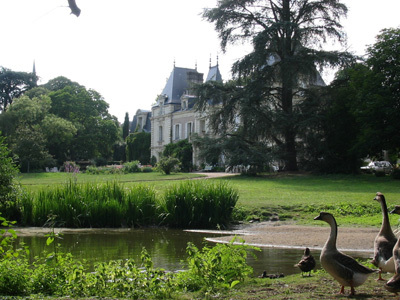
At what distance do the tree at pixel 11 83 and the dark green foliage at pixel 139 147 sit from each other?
16.6 meters

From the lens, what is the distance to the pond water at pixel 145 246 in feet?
27.4

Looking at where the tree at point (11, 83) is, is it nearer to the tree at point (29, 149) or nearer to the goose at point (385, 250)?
the tree at point (29, 149)

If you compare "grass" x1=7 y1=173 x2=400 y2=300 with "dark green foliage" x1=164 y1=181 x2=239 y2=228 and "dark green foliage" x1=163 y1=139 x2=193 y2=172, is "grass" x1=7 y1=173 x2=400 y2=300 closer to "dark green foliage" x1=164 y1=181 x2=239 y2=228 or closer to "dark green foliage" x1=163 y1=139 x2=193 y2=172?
"dark green foliage" x1=164 y1=181 x2=239 y2=228

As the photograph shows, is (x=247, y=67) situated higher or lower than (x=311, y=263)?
higher

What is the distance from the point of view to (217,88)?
113ft

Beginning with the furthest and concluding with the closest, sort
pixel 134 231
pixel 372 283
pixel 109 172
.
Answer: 1. pixel 109 172
2. pixel 134 231
3. pixel 372 283

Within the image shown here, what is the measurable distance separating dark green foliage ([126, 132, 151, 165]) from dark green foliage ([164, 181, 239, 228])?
5475cm

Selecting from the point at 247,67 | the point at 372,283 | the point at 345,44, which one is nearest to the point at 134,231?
the point at 372,283

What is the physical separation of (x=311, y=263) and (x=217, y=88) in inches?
1113

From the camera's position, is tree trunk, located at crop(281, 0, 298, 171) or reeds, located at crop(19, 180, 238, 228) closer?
reeds, located at crop(19, 180, 238, 228)

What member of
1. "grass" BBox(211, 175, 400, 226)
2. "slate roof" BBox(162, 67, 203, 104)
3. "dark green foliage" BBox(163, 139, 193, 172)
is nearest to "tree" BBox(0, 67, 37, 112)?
"slate roof" BBox(162, 67, 203, 104)

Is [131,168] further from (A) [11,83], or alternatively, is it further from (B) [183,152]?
(A) [11,83]

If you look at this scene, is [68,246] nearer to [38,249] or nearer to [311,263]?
[38,249]

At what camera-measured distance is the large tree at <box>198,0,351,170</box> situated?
104 ft
